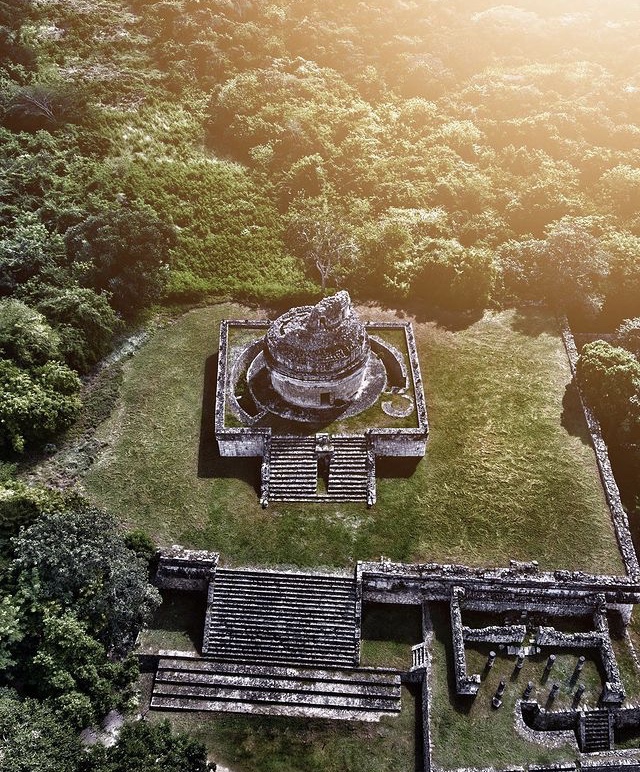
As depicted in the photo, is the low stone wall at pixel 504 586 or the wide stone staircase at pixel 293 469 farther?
the wide stone staircase at pixel 293 469

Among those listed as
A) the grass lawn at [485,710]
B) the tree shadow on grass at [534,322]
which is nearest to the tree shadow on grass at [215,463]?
the grass lawn at [485,710]

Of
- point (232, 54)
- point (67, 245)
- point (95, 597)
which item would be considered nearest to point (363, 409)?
point (95, 597)

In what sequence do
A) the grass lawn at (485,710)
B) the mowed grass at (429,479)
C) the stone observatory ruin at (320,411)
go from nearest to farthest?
the grass lawn at (485,710), the mowed grass at (429,479), the stone observatory ruin at (320,411)

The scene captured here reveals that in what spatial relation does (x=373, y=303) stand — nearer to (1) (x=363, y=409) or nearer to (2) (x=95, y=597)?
(1) (x=363, y=409)

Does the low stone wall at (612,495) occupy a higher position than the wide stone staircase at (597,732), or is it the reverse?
the low stone wall at (612,495)

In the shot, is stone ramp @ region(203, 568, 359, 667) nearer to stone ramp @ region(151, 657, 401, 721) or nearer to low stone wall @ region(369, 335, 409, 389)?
stone ramp @ region(151, 657, 401, 721)

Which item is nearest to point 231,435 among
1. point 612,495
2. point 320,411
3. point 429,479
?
point 320,411

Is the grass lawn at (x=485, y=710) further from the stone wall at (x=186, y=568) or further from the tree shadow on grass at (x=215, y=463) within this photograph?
the tree shadow on grass at (x=215, y=463)
